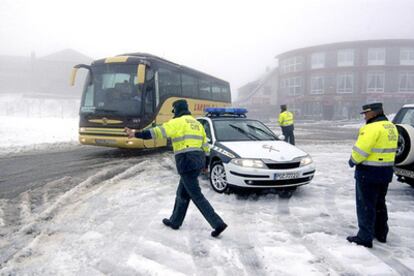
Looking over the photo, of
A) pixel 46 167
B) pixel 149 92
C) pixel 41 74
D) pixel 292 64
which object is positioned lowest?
pixel 46 167

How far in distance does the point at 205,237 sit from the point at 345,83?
49381 millimetres

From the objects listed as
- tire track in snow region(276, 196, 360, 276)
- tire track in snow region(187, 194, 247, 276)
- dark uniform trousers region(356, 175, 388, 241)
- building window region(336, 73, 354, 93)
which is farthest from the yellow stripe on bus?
building window region(336, 73, 354, 93)

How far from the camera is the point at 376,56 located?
46812mm

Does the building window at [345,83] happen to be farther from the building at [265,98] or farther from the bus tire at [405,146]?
the bus tire at [405,146]

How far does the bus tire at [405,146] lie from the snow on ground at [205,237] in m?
0.85

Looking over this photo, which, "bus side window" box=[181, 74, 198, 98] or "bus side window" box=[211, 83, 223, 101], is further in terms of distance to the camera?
"bus side window" box=[211, 83, 223, 101]

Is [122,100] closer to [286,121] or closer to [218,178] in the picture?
[218,178]

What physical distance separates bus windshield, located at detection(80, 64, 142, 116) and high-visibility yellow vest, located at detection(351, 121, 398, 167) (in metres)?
7.84

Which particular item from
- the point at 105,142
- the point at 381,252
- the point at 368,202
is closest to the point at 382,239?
the point at 381,252

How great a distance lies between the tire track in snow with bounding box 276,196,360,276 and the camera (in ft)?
11.2

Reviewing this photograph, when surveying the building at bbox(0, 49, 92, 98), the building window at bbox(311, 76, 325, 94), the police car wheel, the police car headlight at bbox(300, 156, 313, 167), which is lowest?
the police car wheel

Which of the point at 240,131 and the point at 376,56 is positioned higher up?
the point at 376,56

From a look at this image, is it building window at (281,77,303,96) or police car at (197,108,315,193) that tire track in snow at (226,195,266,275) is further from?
building window at (281,77,303,96)

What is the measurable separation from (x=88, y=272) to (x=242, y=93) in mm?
70010
